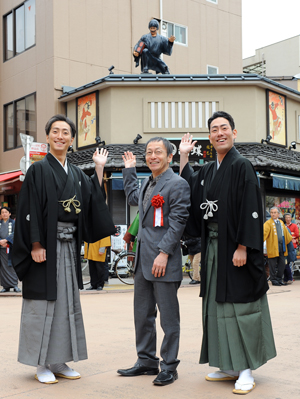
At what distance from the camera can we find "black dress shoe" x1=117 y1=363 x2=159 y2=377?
4086 mm

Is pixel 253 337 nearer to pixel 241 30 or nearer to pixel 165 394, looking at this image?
pixel 165 394

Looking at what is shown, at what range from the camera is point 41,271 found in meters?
4.00

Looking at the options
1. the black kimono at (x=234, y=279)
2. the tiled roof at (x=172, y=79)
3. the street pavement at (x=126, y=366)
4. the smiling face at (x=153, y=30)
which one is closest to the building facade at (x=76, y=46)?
the tiled roof at (x=172, y=79)

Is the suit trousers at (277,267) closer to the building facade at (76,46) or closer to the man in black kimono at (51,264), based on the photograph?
the building facade at (76,46)

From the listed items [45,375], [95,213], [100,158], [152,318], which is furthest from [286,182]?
[45,375]

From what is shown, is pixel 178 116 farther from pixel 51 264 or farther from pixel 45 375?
pixel 45 375

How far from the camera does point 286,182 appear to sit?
14.4 metres

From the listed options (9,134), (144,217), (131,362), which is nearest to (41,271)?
(144,217)

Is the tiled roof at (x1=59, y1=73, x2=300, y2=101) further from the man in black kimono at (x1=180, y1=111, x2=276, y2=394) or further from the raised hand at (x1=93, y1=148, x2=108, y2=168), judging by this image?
the man in black kimono at (x1=180, y1=111, x2=276, y2=394)

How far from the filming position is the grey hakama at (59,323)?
154 inches

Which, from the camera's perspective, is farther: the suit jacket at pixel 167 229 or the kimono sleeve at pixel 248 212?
the suit jacket at pixel 167 229

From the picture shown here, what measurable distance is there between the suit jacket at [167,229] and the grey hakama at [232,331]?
0.88 feet

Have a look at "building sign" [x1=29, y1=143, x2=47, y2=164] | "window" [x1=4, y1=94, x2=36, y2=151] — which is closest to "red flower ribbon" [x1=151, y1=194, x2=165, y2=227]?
"building sign" [x1=29, y1=143, x2=47, y2=164]

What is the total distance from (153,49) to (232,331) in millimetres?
12802
